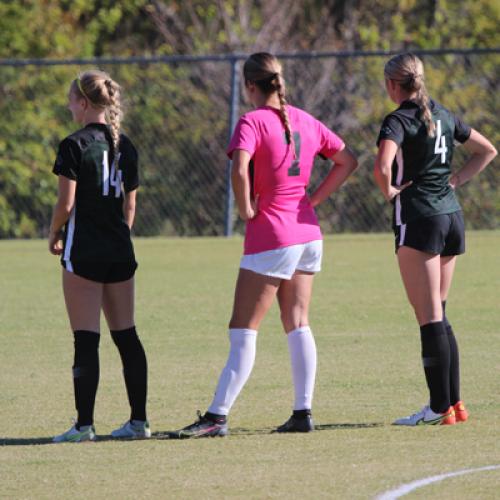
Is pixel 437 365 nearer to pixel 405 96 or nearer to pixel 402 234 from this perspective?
pixel 402 234

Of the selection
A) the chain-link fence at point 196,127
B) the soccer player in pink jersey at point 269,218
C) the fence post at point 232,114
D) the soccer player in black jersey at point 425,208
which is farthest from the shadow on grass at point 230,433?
the chain-link fence at point 196,127

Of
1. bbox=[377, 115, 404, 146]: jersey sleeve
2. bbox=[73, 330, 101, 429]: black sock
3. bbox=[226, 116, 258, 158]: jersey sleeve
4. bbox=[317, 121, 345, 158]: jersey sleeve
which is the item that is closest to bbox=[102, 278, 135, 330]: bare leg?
bbox=[73, 330, 101, 429]: black sock

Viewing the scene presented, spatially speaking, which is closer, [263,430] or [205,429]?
[205,429]

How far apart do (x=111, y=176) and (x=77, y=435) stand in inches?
52.6

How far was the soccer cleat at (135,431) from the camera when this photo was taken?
6844 millimetres

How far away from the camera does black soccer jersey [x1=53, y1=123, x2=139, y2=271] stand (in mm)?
6641

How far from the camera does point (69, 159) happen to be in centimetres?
658

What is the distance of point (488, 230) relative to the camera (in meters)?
18.5

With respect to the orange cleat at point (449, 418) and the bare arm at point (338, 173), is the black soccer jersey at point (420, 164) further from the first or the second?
the orange cleat at point (449, 418)

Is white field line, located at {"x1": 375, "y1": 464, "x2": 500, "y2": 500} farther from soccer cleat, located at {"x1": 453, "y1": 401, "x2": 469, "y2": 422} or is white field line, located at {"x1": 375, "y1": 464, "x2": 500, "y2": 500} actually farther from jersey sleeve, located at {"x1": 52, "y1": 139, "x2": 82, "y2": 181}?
jersey sleeve, located at {"x1": 52, "y1": 139, "x2": 82, "y2": 181}

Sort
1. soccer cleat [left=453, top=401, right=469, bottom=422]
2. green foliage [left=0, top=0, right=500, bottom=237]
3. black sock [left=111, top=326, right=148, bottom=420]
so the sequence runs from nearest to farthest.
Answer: black sock [left=111, top=326, right=148, bottom=420] → soccer cleat [left=453, top=401, right=469, bottom=422] → green foliage [left=0, top=0, right=500, bottom=237]

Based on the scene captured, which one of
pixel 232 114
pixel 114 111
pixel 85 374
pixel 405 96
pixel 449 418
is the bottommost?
pixel 449 418

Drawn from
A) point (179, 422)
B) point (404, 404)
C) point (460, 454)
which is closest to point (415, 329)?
point (404, 404)

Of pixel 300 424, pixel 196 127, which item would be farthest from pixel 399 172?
pixel 196 127
